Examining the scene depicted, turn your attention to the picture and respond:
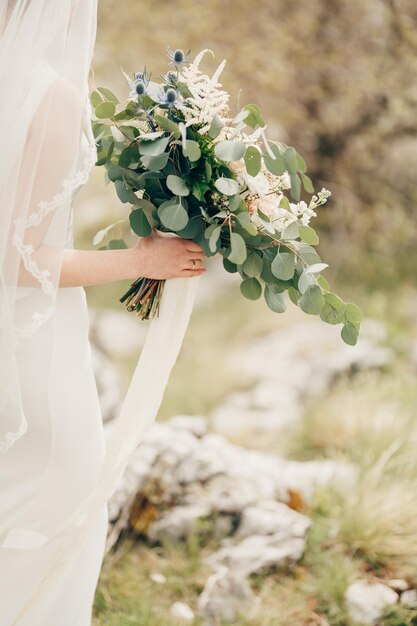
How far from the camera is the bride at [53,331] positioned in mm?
1854

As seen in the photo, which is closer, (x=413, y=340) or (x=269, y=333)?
(x=413, y=340)

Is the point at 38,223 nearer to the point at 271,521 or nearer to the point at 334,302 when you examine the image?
the point at 334,302

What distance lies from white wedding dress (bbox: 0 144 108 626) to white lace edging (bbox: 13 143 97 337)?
135mm

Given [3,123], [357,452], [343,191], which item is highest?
[343,191]

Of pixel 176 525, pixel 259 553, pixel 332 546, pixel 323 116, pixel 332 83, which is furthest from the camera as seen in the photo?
pixel 323 116

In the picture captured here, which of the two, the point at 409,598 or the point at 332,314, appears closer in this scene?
the point at 332,314

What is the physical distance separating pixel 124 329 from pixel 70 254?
4723 millimetres

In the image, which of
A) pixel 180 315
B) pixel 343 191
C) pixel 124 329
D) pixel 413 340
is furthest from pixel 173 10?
pixel 180 315

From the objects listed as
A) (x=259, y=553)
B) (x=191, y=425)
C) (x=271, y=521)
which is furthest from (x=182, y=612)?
(x=191, y=425)

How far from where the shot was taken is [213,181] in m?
2.04

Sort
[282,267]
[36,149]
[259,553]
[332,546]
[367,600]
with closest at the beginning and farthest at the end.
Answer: [36,149], [282,267], [367,600], [259,553], [332,546]

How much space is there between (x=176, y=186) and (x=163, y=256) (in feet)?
0.73

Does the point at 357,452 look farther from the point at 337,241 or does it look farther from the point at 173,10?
the point at 173,10

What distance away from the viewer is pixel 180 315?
222 cm
